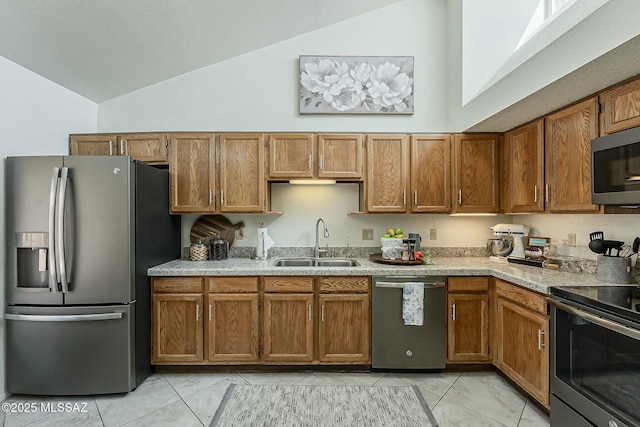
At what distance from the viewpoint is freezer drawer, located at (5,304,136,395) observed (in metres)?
2.31

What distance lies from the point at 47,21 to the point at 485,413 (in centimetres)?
409

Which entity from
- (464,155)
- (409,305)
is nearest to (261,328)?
(409,305)

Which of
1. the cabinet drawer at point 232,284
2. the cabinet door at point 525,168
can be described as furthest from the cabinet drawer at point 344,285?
the cabinet door at point 525,168

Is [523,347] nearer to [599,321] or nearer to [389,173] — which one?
[599,321]

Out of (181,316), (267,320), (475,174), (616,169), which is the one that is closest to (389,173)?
(475,174)

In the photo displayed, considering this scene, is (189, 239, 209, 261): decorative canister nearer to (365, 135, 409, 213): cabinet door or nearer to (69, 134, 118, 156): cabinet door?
(69, 134, 118, 156): cabinet door

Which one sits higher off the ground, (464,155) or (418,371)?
(464,155)

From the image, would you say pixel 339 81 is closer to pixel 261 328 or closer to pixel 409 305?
pixel 409 305

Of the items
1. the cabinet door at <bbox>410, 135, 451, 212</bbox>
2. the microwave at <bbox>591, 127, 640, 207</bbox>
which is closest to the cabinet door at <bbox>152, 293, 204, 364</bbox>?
the cabinet door at <bbox>410, 135, 451, 212</bbox>

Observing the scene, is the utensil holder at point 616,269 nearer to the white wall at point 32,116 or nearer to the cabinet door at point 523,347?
the cabinet door at point 523,347

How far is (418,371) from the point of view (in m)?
2.71

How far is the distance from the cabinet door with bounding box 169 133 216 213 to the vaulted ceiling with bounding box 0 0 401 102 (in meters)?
0.75

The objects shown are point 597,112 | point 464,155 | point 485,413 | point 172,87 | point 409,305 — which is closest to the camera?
point 597,112

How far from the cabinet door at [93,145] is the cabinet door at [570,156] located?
378 centimetres
